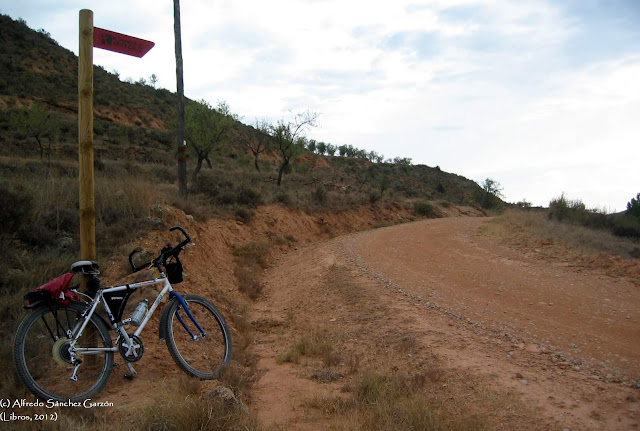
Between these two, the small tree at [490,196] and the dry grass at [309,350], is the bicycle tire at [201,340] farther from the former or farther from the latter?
the small tree at [490,196]

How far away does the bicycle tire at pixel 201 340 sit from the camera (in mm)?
4246

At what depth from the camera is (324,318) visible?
23.2ft

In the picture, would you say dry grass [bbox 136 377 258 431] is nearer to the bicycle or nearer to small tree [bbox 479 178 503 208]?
the bicycle

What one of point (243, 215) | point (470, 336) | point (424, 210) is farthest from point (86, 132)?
point (424, 210)

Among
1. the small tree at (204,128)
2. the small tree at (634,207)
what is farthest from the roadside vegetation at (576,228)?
the small tree at (204,128)

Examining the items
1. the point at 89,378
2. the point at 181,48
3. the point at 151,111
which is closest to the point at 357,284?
the point at 89,378

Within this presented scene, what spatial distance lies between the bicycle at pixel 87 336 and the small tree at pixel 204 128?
59.9 ft

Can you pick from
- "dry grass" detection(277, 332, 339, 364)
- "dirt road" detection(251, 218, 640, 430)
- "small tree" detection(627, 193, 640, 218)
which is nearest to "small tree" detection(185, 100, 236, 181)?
"dirt road" detection(251, 218, 640, 430)

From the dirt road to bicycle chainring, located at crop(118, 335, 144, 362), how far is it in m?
1.26

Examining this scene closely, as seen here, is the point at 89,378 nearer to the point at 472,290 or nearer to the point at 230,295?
the point at 230,295

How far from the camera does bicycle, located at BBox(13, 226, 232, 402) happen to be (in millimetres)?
3641

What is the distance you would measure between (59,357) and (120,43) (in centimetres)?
326

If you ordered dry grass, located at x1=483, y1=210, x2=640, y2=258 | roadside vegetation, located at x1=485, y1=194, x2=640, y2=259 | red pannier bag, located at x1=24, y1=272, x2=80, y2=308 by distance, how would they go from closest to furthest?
red pannier bag, located at x1=24, y1=272, x2=80, y2=308 → dry grass, located at x1=483, y1=210, x2=640, y2=258 → roadside vegetation, located at x1=485, y1=194, x2=640, y2=259

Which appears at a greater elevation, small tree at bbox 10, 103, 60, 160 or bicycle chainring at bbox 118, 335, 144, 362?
small tree at bbox 10, 103, 60, 160
